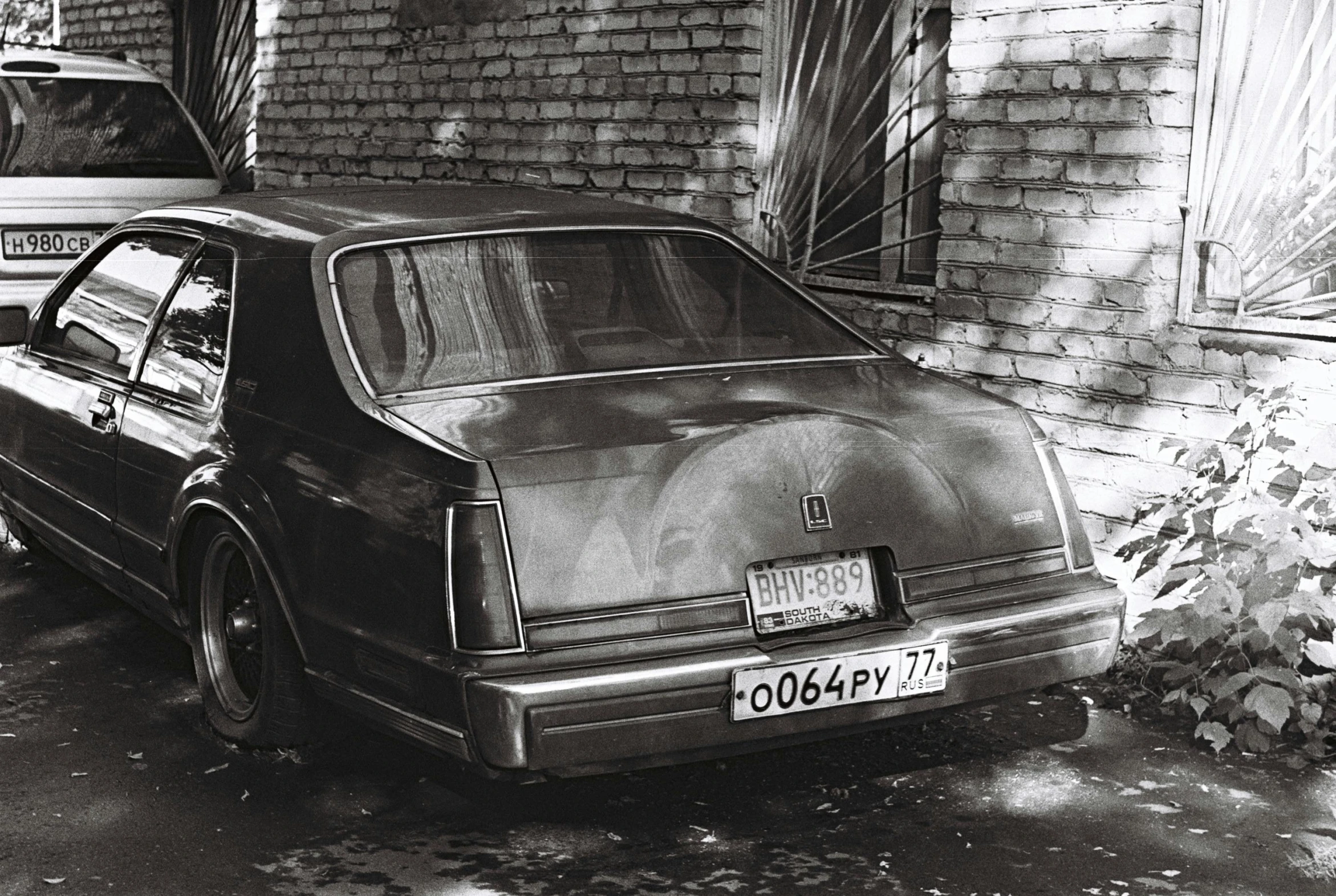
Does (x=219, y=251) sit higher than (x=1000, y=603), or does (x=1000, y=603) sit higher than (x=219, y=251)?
(x=219, y=251)

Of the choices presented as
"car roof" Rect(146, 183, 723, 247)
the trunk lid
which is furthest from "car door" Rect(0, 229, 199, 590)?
the trunk lid

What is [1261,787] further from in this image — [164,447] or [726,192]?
[726,192]

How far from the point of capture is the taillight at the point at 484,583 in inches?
134

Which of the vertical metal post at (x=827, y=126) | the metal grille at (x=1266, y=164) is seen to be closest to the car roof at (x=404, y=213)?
the metal grille at (x=1266, y=164)

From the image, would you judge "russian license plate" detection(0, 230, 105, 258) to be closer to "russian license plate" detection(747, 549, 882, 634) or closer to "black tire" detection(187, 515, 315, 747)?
"black tire" detection(187, 515, 315, 747)

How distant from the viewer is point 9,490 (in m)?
5.82

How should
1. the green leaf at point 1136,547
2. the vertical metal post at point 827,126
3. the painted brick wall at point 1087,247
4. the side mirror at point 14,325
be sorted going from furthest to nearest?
the vertical metal post at point 827,126, the side mirror at point 14,325, the painted brick wall at point 1087,247, the green leaf at point 1136,547

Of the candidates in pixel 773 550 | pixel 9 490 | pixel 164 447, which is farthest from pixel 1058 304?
pixel 9 490

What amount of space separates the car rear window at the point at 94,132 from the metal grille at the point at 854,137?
3.92 metres

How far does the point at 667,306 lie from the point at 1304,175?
7.29 feet

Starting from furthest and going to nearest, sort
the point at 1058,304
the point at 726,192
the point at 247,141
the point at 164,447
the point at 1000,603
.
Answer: the point at 247,141 → the point at 726,192 → the point at 1058,304 → the point at 164,447 → the point at 1000,603

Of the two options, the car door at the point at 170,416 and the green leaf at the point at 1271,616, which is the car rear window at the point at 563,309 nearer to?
the car door at the point at 170,416

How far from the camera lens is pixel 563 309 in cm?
429

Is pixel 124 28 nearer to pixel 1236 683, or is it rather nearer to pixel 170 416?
pixel 170 416
